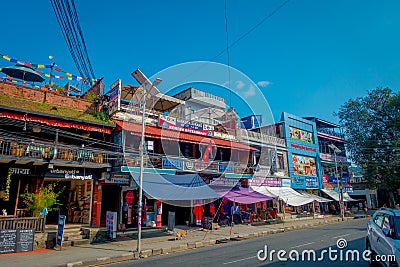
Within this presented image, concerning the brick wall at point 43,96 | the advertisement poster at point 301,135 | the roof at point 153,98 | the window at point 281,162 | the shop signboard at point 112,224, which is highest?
the roof at point 153,98

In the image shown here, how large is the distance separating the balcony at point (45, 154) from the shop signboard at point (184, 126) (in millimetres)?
4579

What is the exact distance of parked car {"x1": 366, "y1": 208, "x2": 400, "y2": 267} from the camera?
214 inches

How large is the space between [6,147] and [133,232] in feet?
26.0

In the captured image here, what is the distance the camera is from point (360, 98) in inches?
1431

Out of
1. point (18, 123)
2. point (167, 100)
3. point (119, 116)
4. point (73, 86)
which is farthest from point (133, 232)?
point (73, 86)

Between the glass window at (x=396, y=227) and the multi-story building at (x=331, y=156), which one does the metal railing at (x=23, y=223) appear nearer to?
the glass window at (x=396, y=227)

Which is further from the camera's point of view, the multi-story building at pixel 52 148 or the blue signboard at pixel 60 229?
the multi-story building at pixel 52 148

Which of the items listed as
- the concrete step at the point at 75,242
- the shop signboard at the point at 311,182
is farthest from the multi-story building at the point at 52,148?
the shop signboard at the point at 311,182

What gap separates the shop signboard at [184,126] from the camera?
1872 centimetres

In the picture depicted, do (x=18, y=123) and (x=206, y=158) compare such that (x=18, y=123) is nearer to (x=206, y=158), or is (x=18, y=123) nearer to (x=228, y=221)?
(x=206, y=158)

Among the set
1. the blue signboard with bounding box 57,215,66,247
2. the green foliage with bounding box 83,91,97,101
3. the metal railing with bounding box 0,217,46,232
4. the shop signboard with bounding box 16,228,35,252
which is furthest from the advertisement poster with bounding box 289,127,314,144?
the shop signboard with bounding box 16,228,35,252

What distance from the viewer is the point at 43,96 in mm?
16562

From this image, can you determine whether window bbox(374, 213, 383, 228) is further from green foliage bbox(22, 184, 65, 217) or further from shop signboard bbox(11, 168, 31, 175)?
shop signboard bbox(11, 168, 31, 175)

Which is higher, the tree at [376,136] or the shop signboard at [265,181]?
the tree at [376,136]
